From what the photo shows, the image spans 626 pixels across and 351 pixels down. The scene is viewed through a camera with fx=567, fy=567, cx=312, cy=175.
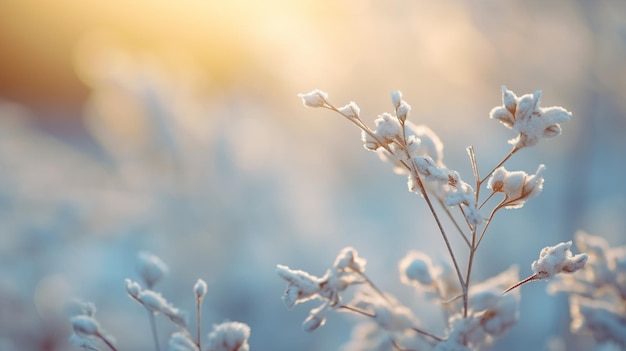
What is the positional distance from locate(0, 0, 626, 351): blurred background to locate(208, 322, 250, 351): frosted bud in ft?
3.41

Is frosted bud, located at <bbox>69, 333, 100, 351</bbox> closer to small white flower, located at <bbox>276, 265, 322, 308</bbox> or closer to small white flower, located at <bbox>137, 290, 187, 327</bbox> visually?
small white flower, located at <bbox>137, 290, 187, 327</bbox>

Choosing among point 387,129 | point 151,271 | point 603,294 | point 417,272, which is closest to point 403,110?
point 387,129

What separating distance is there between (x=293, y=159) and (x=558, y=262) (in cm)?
207

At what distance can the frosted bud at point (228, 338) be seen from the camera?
0.55 meters

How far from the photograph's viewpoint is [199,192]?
213 cm

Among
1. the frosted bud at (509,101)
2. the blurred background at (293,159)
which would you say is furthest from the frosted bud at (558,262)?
the blurred background at (293,159)

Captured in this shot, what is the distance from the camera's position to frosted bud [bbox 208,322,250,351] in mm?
548

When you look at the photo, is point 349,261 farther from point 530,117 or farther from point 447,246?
point 530,117

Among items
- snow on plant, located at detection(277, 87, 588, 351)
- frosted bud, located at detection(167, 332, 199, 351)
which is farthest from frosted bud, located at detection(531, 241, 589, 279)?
frosted bud, located at detection(167, 332, 199, 351)

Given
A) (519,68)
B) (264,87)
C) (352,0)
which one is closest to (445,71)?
(519,68)

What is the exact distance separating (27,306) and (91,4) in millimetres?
5427

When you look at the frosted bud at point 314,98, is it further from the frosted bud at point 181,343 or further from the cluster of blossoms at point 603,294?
the cluster of blossoms at point 603,294

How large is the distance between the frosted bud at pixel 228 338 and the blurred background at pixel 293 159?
1040 mm

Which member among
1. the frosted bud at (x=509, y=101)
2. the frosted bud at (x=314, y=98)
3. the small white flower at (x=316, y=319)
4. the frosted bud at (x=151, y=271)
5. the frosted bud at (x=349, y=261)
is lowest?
the small white flower at (x=316, y=319)
